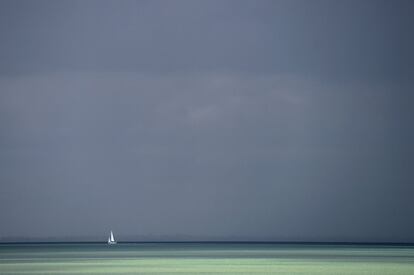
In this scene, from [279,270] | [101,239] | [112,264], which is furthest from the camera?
[101,239]

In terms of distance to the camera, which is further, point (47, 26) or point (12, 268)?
point (47, 26)

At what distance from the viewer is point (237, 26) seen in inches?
1323

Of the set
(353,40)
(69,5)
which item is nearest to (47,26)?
(69,5)

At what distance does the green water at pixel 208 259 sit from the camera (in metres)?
20.6

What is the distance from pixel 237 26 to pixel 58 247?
24.1 ft

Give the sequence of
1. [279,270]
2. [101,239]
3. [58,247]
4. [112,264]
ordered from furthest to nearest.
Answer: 1. [101,239]
2. [58,247]
3. [112,264]
4. [279,270]

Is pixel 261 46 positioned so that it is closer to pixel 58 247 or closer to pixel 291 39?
pixel 291 39

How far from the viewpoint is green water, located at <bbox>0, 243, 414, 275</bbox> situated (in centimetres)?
2063

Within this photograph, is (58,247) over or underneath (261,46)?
underneath

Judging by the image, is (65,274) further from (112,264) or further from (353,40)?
(353,40)

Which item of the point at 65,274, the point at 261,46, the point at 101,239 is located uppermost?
the point at 261,46

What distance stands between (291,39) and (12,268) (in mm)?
14761

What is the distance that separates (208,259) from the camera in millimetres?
25172

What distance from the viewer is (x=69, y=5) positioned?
33.7m
